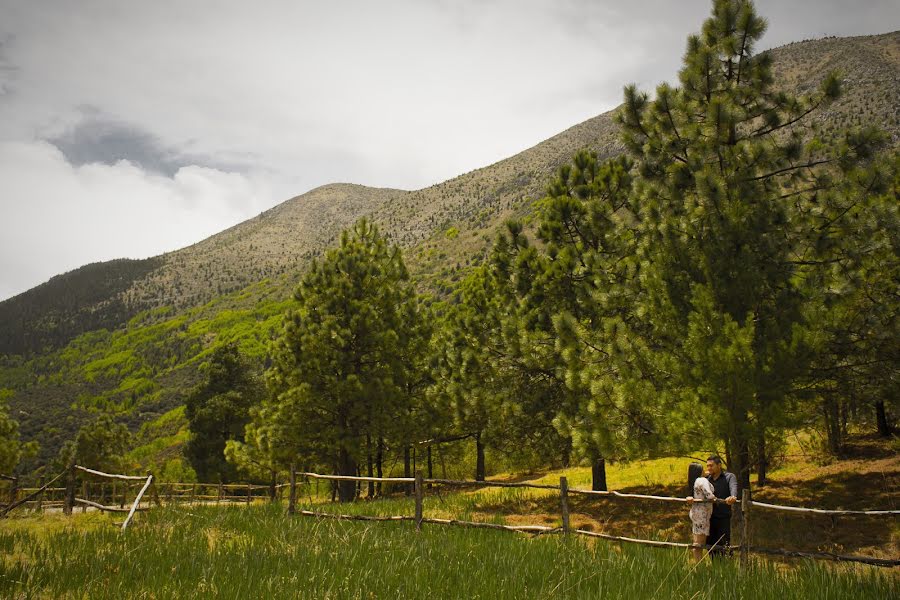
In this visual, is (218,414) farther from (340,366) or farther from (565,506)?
(565,506)

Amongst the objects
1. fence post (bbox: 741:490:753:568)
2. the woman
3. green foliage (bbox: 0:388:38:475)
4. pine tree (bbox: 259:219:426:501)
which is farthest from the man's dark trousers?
green foliage (bbox: 0:388:38:475)

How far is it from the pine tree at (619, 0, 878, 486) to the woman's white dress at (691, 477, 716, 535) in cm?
144

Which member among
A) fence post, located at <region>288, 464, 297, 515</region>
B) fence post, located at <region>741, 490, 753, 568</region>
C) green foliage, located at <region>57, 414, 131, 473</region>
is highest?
fence post, located at <region>741, 490, 753, 568</region>

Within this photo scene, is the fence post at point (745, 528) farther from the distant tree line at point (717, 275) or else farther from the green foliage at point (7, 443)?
the green foliage at point (7, 443)

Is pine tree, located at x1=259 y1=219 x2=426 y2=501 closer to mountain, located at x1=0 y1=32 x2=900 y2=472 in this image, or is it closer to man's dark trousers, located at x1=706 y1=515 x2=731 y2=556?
man's dark trousers, located at x1=706 y1=515 x2=731 y2=556

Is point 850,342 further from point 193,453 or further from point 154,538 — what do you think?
point 193,453

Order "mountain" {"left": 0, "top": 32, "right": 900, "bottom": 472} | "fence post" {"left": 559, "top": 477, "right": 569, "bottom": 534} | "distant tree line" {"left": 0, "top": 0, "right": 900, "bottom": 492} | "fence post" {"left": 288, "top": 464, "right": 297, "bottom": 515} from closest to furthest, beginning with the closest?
"fence post" {"left": 559, "top": 477, "right": 569, "bottom": 534} < "distant tree line" {"left": 0, "top": 0, "right": 900, "bottom": 492} < "fence post" {"left": 288, "top": 464, "right": 297, "bottom": 515} < "mountain" {"left": 0, "top": 32, "right": 900, "bottom": 472}

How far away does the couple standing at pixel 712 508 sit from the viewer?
7730mm

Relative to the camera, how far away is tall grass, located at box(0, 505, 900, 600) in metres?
4.95

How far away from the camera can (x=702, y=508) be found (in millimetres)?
7824

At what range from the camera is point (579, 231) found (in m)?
15.5

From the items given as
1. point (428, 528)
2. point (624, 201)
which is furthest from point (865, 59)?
point (428, 528)

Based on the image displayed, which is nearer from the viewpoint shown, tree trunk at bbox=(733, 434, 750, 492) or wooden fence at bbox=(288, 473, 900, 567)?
wooden fence at bbox=(288, 473, 900, 567)

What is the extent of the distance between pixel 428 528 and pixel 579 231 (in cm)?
930
